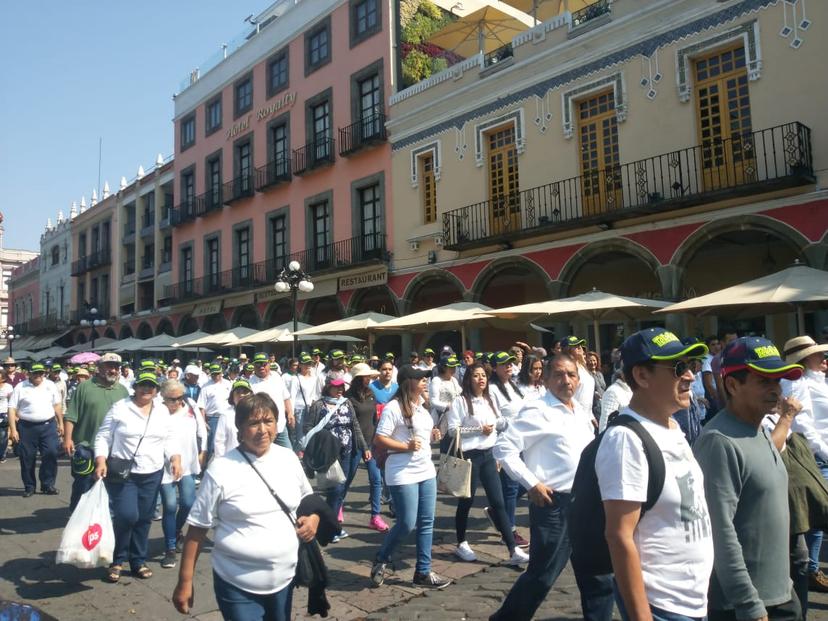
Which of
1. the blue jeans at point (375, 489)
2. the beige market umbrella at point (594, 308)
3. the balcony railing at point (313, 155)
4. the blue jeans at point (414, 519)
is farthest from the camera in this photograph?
the balcony railing at point (313, 155)

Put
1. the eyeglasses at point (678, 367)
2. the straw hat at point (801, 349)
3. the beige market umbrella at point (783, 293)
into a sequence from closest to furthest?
the eyeglasses at point (678, 367) → the straw hat at point (801, 349) → the beige market umbrella at point (783, 293)

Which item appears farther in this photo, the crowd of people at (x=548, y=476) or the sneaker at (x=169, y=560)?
the sneaker at (x=169, y=560)

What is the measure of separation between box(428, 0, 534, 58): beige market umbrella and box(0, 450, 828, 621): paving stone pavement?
15663 millimetres

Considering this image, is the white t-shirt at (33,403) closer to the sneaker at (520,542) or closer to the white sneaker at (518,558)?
the sneaker at (520,542)

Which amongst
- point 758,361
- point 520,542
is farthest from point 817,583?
point 758,361

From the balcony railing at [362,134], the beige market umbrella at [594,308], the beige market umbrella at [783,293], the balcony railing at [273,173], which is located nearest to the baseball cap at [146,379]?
the beige market umbrella at [594,308]

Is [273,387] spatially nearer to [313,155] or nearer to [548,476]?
[548,476]

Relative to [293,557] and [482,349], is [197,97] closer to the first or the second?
[482,349]

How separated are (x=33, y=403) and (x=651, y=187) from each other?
1176cm

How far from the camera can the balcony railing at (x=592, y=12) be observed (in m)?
14.9

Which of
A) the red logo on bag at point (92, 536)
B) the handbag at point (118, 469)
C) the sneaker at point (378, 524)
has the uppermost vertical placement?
the handbag at point (118, 469)

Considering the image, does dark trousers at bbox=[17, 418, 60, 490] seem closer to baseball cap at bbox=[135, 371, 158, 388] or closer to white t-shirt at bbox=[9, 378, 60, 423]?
white t-shirt at bbox=[9, 378, 60, 423]

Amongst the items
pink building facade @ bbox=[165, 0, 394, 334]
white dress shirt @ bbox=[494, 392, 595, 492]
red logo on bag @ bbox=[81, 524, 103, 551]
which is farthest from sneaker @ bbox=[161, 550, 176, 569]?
pink building facade @ bbox=[165, 0, 394, 334]

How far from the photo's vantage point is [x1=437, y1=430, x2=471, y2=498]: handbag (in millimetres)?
5727
